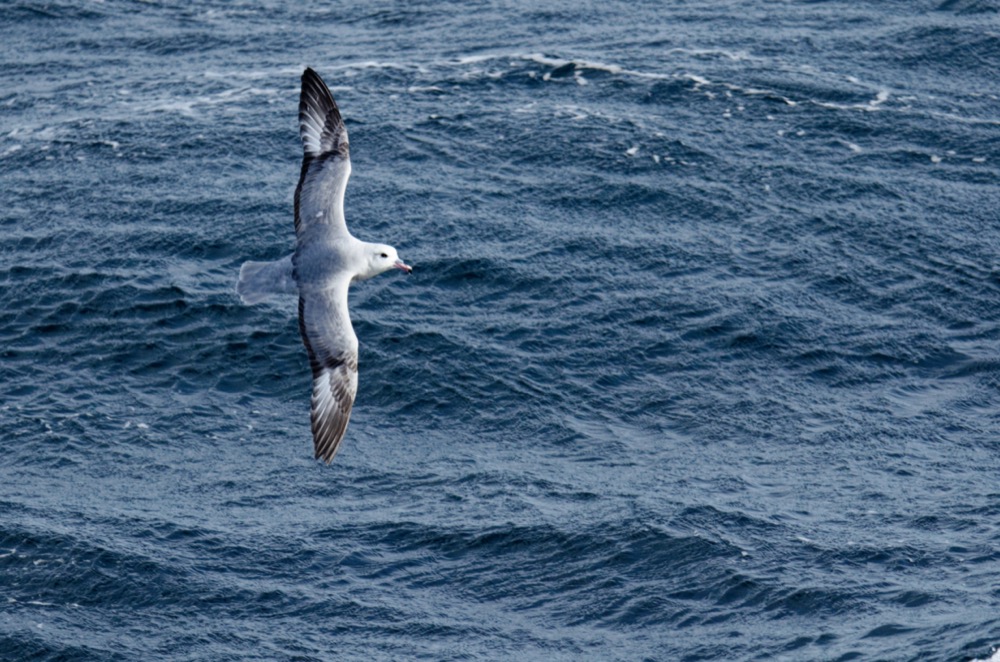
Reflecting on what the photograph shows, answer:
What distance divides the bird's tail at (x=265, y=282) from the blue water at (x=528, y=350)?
52.7 ft

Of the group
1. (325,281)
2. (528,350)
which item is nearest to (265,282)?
(325,281)

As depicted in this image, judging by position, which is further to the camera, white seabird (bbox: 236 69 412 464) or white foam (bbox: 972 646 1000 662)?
white foam (bbox: 972 646 1000 662)

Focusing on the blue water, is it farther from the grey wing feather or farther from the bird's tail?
the grey wing feather

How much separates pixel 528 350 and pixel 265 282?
22.9 m

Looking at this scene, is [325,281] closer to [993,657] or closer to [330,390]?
[330,390]

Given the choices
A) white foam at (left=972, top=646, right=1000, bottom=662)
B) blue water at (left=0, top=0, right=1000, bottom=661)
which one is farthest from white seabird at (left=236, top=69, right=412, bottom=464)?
white foam at (left=972, top=646, right=1000, bottom=662)

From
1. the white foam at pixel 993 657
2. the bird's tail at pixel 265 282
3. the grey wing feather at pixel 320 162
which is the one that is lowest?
the white foam at pixel 993 657

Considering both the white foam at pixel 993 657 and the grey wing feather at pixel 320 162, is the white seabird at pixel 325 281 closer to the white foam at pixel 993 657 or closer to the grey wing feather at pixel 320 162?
the grey wing feather at pixel 320 162

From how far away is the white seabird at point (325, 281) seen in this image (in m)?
32.8

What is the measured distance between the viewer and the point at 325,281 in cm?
3325

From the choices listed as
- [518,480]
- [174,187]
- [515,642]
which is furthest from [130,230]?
[515,642]

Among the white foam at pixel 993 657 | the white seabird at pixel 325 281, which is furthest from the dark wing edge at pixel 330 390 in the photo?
→ the white foam at pixel 993 657

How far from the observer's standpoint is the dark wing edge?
1280 inches

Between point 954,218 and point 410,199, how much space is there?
20080 mm
